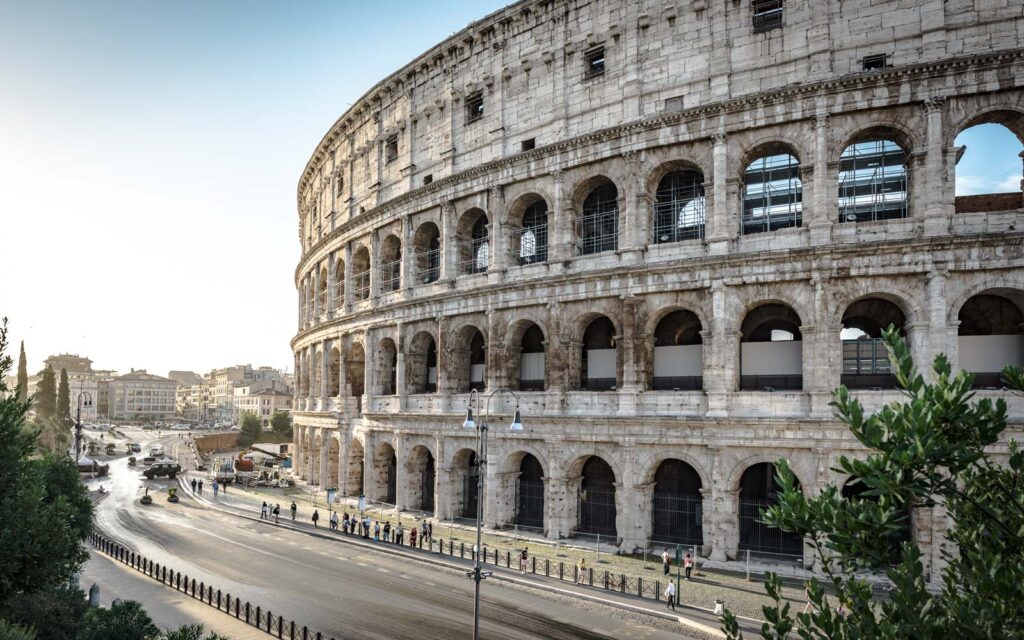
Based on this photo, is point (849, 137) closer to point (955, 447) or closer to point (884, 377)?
point (884, 377)

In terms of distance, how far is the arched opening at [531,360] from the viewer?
30.2 m

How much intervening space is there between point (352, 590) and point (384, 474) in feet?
48.3

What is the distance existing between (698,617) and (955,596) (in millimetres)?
13624

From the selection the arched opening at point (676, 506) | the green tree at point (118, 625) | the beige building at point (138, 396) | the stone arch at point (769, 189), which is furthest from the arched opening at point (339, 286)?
the beige building at point (138, 396)

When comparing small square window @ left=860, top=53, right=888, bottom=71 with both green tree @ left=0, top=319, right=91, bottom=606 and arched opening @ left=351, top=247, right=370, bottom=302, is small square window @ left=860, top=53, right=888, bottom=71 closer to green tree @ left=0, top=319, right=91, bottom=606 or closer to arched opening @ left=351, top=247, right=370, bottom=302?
green tree @ left=0, top=319, right=91, bottom=606

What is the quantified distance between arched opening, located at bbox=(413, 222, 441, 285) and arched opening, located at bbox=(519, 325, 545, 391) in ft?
22.1

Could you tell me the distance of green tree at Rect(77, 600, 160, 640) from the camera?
11700mm

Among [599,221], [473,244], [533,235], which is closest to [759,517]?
[599,221]

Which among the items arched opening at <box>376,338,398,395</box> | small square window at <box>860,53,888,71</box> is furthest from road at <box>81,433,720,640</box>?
small square window at <box>860,53,888,71</box>

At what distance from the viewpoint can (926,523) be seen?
20.8 metres

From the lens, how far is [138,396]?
17725cm

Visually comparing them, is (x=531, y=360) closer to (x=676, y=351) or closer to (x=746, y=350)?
(x=676, y=351)

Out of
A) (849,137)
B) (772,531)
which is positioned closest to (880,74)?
(849,137)

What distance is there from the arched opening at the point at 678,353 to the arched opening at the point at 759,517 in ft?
13.2
